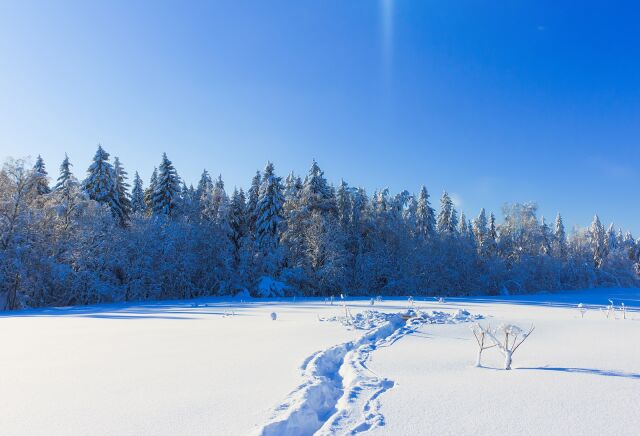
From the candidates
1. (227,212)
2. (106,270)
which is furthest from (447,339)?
(227,212)

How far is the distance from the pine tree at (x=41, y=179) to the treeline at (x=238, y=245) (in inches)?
6.8

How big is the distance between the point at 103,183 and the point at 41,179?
7.93 metres

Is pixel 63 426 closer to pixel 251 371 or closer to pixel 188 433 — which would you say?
pixel 188 433

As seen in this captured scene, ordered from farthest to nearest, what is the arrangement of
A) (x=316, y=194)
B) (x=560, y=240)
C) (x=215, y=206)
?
1. (x=560, y=240)
2. (x=215, y=206)
3. (x=316, y=194)

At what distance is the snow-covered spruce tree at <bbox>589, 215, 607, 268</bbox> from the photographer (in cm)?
6039

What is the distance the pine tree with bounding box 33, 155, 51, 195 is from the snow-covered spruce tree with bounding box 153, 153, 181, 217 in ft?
27.2

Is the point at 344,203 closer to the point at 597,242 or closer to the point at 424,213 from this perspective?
the point at 424,213

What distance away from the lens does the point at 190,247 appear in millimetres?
31078

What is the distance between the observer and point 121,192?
3447cm

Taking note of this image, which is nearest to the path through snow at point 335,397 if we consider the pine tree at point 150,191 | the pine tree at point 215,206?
the pine tree at point 215,206

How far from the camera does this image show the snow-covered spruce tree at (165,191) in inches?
1347

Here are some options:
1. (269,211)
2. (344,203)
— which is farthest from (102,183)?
(344,203)

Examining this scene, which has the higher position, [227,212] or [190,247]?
[227,212]

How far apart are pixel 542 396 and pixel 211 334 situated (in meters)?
7.37
